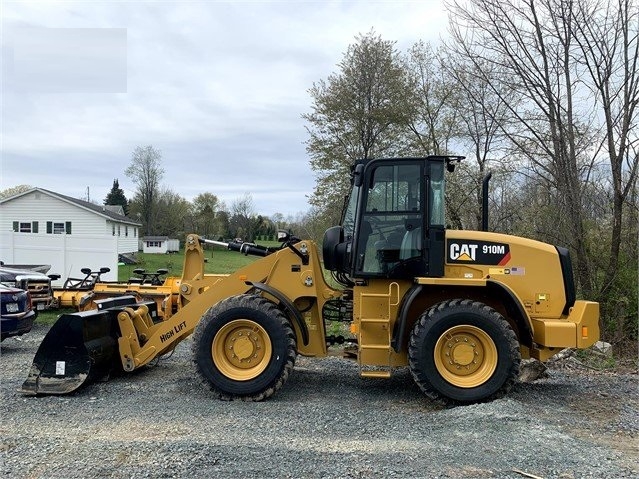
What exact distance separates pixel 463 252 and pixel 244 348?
2.73 meters

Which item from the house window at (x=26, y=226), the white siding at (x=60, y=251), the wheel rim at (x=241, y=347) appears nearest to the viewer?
the wheel rim at (x=241, y=347)

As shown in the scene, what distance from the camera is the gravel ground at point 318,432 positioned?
410cm

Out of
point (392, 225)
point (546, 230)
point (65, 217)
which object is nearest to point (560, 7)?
point (546, 230)

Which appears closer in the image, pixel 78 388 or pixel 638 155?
pixel 78 388

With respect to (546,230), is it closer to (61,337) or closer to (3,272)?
(61,337)

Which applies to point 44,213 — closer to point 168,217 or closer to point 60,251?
point 60,251

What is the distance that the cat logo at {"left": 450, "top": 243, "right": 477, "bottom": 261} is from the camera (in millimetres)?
6086

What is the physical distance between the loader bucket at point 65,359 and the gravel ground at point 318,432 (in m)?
0.17

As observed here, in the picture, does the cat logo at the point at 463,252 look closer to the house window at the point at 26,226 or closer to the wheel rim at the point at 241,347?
the wheel rim at the point at 241,347

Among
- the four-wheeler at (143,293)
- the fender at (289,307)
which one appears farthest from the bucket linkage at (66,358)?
the four-wheeler at (143,293)

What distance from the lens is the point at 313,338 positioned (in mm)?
6438

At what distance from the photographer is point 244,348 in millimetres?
6148

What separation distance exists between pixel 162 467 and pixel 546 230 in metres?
8.73

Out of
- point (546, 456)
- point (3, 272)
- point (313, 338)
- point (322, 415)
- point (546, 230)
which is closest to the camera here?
point (546, 456)
